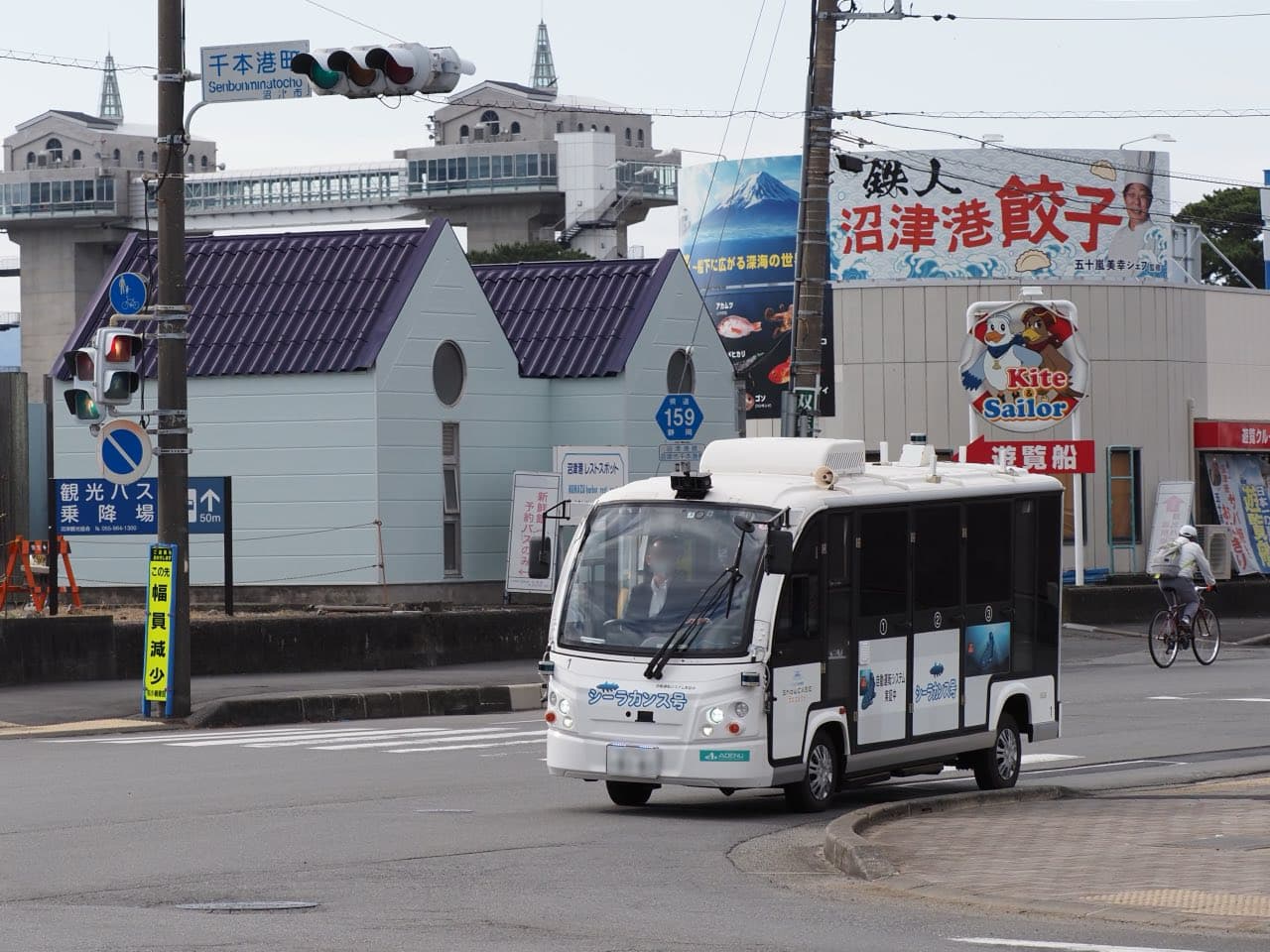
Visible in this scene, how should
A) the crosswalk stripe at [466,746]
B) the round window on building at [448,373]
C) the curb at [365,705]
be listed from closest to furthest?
the crosswalk stripe at [466,746], the curb at [365,705], the round window on building at [448,373]

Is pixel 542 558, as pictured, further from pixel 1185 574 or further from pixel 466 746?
pixel 1185 574

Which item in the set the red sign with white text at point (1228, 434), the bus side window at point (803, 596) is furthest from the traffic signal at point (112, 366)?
the red sign with white text at point (1228, 434)

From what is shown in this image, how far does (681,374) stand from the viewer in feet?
118

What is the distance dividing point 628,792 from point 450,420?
58.4ft

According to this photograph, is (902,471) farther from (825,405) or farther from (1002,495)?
(825,405)

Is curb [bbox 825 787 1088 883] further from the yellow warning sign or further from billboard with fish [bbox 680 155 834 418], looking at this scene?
Result: billboard with fish [bbox 680 155 834 418]

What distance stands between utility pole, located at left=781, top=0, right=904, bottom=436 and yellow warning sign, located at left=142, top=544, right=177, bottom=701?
26.5ft

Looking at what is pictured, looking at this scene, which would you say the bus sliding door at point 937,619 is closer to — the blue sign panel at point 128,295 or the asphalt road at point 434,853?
the asphalt road at point 434,853

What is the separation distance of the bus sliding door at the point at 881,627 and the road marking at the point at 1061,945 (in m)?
5.49

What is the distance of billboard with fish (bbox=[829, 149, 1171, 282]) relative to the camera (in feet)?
145

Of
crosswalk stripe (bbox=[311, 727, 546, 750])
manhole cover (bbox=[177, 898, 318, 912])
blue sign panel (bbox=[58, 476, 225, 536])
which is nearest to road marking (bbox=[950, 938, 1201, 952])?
manhole cover (bbox=[177, 898, 318, 912])

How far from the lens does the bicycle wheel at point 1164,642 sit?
3005 cm

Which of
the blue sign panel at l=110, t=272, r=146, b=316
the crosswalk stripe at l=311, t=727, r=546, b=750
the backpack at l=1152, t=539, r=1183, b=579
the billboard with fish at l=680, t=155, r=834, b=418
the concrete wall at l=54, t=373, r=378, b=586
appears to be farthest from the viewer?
the billboard with fish at l=680, t=155, r=834, b=418

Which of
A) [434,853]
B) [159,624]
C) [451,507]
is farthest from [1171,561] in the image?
[434,853]
